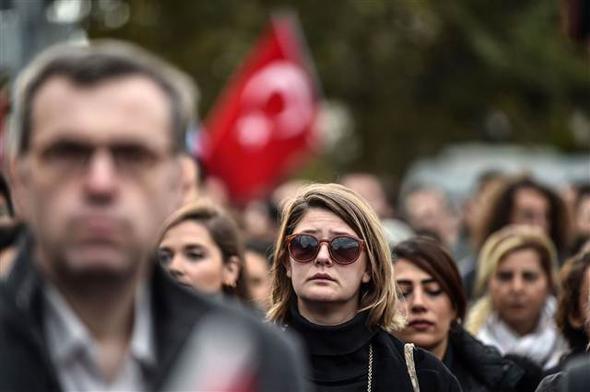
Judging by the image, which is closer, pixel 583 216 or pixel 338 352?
pixel 338 352

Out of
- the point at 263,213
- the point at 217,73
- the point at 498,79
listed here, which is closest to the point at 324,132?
the point at 498,79

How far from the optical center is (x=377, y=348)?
20.1 ft

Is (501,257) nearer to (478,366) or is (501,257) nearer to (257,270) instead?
(257,270)

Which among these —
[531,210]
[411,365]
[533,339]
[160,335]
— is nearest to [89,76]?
[160,335]

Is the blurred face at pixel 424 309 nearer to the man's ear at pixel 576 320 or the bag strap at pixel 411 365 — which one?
the man's ear at pixel 576 320

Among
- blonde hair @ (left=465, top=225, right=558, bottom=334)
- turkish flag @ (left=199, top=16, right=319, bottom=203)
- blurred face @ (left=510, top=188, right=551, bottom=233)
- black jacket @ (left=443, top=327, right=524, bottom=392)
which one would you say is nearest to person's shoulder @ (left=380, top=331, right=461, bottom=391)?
black jacket @ (left=443, top=327, right=524, bottom=392)

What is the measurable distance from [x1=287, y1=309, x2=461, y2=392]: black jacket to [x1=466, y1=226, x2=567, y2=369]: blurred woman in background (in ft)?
7.59

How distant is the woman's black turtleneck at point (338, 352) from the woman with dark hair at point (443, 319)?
114 cm

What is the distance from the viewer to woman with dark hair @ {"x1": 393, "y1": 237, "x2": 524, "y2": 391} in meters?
7.14

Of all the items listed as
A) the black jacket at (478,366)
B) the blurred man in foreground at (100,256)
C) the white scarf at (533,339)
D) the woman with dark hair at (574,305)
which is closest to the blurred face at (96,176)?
the blurred man in foreground at (100,256)

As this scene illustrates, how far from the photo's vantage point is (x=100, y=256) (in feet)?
10.4

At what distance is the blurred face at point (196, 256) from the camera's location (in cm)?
744

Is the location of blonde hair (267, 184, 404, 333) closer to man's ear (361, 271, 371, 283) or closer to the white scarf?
man's ear (361, 271, 371, 283)

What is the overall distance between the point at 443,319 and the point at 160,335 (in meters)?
4.12
